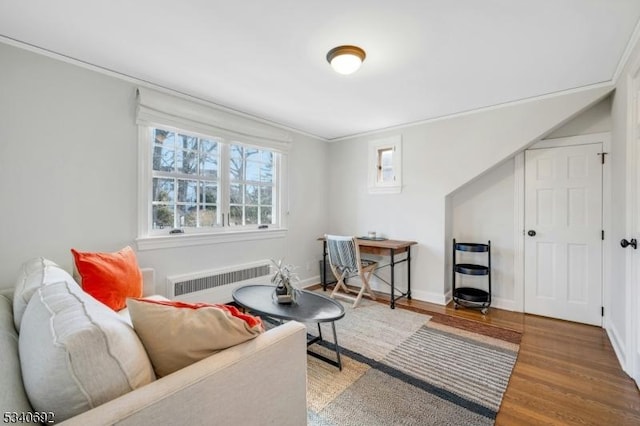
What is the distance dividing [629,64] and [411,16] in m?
1.75

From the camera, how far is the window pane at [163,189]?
2764mm

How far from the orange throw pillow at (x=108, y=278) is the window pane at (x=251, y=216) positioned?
160 cm

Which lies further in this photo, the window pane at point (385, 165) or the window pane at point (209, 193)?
the window pane at point (385, 165)

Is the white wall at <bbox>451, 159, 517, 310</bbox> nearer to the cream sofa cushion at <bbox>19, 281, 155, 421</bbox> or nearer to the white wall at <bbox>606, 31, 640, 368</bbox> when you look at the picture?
the white wall at <bbox>606, 31, 640, 368</bbox>

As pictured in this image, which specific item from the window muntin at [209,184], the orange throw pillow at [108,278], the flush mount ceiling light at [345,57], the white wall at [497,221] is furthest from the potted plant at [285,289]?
the white wall at [497,221]

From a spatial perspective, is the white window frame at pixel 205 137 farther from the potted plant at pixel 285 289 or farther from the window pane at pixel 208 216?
the potted plant at pixel 285 289

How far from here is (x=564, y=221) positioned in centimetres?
298

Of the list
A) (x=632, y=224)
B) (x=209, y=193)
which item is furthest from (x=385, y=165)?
(x=632, y=224)

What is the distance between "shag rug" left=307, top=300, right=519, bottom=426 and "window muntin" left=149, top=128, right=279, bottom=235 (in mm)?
1636

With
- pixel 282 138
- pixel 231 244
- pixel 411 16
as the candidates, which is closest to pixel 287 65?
pixel 411 16

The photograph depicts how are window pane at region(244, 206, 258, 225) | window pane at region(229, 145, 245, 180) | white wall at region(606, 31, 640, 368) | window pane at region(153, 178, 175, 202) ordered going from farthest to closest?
1. window pane at region(244, 206, 258, 225)
2. window pane at region(229, 145, 245, 180)
3. window pane at region(153, 178, 175, 202)
4. white wall at region(606, 31, 640, 368)

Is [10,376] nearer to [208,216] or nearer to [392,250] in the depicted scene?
[208,216]

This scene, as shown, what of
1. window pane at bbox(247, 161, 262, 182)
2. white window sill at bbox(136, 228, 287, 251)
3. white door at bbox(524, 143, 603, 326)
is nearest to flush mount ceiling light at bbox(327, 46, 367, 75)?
window pane at bbox(247, 161, 262, 182)

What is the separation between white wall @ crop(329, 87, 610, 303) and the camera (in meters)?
2.91
